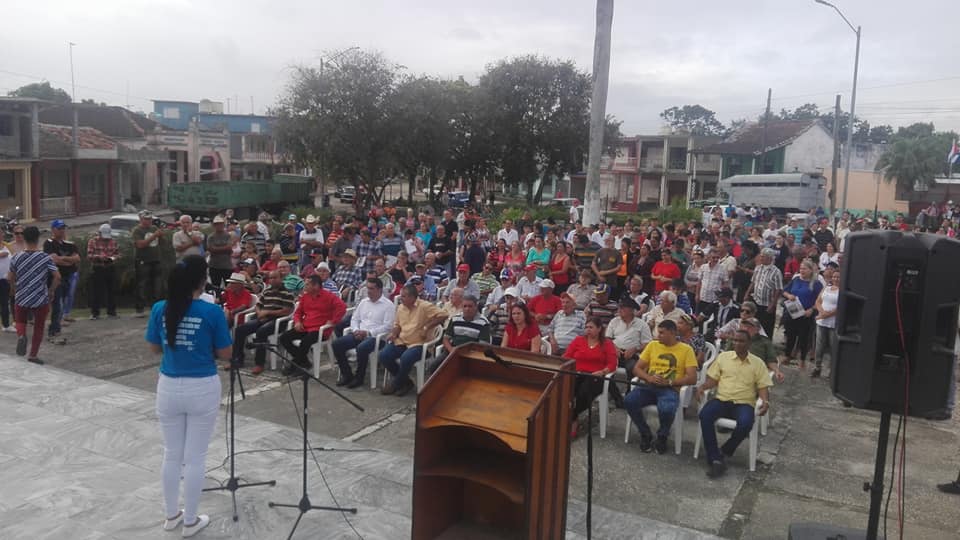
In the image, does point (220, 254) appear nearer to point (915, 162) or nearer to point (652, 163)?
point (915, 162)

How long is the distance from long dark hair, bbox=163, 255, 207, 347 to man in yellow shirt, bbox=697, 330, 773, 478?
4042 millimetres

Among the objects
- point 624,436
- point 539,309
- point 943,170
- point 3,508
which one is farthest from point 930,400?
point 943,170

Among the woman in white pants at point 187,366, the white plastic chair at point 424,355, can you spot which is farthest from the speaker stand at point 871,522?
the white plastic chair at point 424,355

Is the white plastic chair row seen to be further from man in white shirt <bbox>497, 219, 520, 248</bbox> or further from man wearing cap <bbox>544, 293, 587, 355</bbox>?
man in white shirt <bbox>497, 219, 520, 248</bbox>

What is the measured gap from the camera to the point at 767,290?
9.45 meters

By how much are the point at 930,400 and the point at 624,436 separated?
307 centimetres

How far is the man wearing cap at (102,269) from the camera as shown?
10.6 metres

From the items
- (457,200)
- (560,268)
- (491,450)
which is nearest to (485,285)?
(560,268)

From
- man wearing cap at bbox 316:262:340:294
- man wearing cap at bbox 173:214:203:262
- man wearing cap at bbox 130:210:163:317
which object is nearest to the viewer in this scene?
man wearing cap at bbox 316:262:340:294

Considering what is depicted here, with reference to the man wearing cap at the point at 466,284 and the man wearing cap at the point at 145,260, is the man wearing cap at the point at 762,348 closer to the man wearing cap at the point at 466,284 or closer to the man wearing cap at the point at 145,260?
the man wearing cap at the point at 466,284

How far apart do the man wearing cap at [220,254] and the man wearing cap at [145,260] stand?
80cm

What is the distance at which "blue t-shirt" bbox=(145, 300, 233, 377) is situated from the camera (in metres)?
4.27

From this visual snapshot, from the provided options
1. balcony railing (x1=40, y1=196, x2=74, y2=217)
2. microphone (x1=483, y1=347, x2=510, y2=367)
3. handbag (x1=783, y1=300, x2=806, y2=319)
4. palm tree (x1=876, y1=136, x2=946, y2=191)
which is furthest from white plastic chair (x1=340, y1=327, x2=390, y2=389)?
palm tree (x1=876, y1=136, x2=946, y2=191)

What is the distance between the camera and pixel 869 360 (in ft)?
13.2
